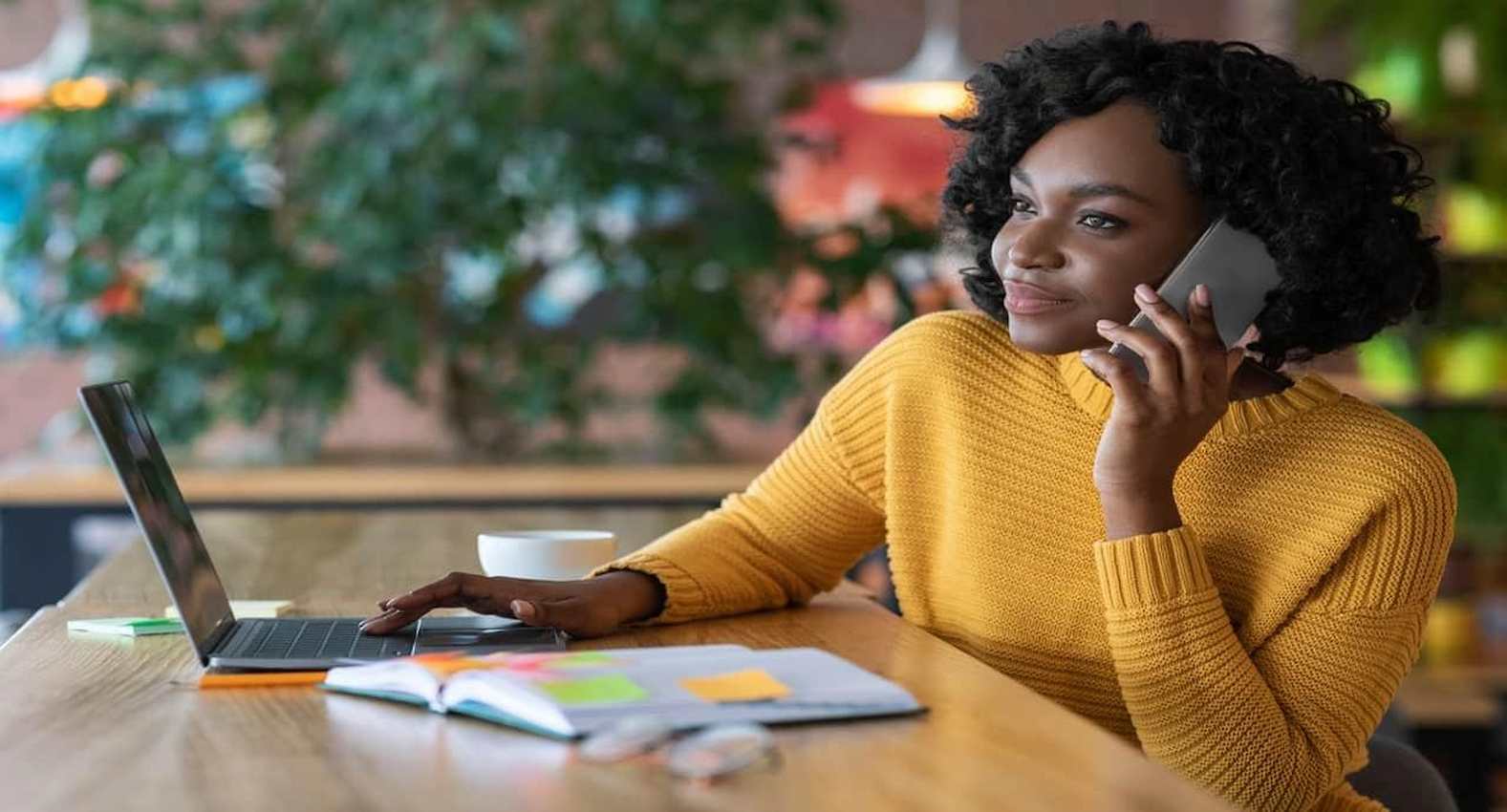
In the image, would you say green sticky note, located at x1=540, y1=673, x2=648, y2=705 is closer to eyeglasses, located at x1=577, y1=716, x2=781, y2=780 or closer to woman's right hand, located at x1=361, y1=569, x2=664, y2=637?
eyeglasses, located at x1=577, y1=716, x2=781, y2=780

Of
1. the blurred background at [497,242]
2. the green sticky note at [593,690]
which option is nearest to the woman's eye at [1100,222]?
the green sticky note at [593,690]

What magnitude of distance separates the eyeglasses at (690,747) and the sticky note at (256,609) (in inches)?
26.8

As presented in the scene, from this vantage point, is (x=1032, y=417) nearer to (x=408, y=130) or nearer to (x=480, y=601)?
(x=480, y=601)

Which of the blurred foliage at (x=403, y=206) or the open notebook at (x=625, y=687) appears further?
the blurred foliage at (x=403, y=206)

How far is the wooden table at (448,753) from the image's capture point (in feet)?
3.12

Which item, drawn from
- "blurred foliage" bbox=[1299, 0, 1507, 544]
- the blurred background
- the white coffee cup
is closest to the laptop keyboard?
the white coffee cup

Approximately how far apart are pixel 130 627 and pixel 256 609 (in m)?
0.16

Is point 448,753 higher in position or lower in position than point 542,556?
higher

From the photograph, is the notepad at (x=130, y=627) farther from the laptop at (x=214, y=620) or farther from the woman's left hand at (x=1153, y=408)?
the woman's left hand at (x=1153, y=408)

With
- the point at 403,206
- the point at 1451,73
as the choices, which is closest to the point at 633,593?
the point at 403,206

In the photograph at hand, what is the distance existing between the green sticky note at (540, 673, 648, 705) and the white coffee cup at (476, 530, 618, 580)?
530mm

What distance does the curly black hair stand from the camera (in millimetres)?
1521

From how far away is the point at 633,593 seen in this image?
1.56 m

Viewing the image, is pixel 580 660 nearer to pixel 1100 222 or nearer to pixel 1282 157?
pixel 1100 222
